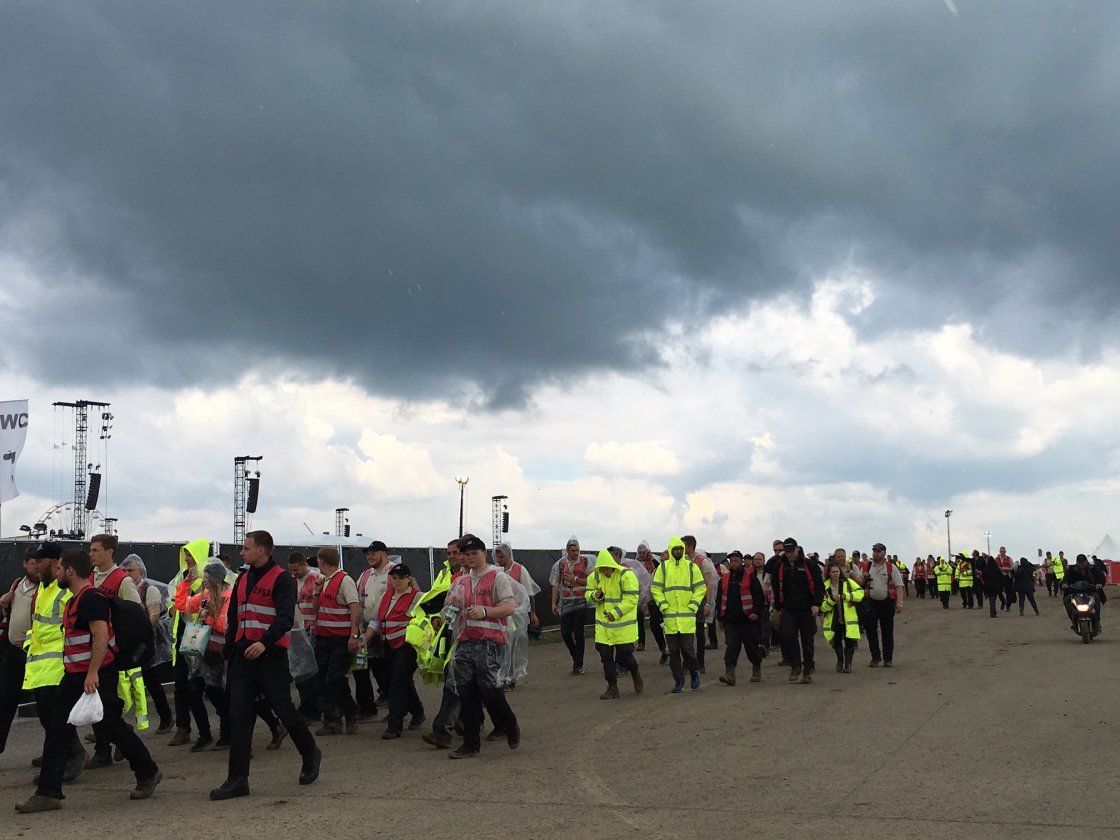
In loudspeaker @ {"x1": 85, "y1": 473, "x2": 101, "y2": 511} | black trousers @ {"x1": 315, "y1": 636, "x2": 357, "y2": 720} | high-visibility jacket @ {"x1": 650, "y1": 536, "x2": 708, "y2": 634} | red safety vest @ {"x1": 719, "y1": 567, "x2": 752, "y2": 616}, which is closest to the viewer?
black trousers @ {"x1": 315, "y1": 636, "x2": 357, "y2": 720}

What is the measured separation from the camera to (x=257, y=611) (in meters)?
8.29

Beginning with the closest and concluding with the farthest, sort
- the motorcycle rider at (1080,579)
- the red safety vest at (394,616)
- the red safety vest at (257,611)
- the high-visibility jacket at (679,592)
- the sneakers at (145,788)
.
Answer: the sneakers at (145,788), the red safety vest at (257,611), the red safety vest at (394,616), the high-visibility jacket at (679,592), the motorcycle rider at (1080,579)

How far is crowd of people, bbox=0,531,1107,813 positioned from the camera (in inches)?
321

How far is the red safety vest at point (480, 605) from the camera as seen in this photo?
988cm

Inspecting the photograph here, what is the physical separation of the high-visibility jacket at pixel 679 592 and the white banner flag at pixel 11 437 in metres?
Result: 8.64

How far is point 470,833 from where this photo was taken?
683cm

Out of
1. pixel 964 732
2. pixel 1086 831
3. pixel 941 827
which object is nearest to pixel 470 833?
pixel 941 827

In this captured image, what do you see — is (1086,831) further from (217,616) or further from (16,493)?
(16,493)

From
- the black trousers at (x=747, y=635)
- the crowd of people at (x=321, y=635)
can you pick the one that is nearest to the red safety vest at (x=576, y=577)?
the crowd of people at (x=321, y=635)

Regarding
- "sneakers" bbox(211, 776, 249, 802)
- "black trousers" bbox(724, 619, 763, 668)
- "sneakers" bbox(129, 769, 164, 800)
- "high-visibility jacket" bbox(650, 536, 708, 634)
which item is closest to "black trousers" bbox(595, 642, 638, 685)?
"high-visibility jacket" bbox(650, 536, 708, 634)

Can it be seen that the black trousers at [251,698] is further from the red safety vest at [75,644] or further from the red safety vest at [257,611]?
the red safety vest at [75,644]

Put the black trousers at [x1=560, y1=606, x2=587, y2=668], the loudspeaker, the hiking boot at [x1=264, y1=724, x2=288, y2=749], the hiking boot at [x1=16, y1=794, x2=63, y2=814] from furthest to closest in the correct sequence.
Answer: the loudspeaker → the black trousers at [x1=560, y1=606, x2=587, y2=668] → the hiking boot at [x1=264, y1=724, x2=288, y2=749] → the hiking boot at [x1=16, y1=794, x2=63, y2=814]

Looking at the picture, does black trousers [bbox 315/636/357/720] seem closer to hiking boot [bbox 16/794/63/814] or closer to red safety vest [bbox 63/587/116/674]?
red safety vest [bbox 63/587/116/674]

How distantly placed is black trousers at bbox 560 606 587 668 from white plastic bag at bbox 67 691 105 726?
10.0 metres
